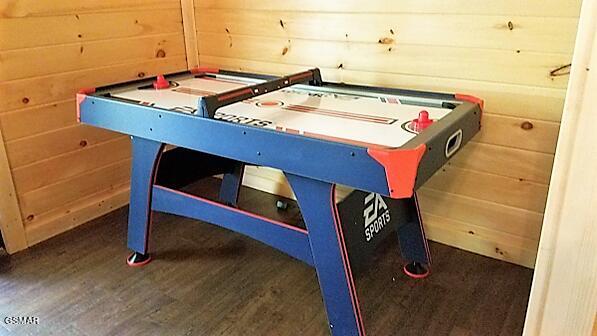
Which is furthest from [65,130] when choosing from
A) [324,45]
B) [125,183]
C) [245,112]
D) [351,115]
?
[351,115]

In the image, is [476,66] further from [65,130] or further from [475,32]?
[65,130]

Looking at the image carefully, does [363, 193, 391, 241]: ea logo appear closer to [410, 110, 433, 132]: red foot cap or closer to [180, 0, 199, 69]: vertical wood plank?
[410, 110, 433, 132]: red foot cap

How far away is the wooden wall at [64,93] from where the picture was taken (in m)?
1.77

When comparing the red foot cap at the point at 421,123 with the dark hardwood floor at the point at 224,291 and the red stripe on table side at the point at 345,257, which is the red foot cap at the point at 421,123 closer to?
the red stripe on table side at the point at 345,257

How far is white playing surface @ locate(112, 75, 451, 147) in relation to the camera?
127cm

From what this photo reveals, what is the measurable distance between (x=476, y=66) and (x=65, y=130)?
154cm

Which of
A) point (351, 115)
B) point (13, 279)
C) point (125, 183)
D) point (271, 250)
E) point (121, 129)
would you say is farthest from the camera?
point (125, 183)

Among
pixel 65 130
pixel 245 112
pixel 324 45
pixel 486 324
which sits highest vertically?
pixel 324 45

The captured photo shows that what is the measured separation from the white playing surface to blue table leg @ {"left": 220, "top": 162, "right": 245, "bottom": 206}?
0.38 metres

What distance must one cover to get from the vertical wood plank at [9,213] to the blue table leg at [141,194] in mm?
439

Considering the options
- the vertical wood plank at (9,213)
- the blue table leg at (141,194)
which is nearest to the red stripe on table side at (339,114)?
the blue table leg at (141,194)

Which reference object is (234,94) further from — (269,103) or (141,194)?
(141,194)

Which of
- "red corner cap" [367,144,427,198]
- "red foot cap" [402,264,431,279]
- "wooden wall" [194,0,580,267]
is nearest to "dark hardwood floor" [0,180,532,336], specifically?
"red foot cap" [402,264,431,279]

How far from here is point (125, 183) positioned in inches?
89.4
